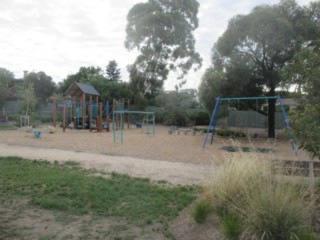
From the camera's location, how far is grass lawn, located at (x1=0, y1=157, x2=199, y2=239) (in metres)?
3.89

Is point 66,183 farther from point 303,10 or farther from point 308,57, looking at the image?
point 303,10

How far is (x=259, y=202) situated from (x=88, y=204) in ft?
8.64

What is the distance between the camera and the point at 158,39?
110 feet

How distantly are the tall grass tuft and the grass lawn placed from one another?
2.51 ft

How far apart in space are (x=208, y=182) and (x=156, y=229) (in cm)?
122

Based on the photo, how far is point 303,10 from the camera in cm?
1638

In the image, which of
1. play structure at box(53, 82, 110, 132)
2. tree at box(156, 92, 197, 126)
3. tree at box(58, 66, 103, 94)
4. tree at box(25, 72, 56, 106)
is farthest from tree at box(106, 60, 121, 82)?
Answer: play structure at box(53, 82, 110, 132)

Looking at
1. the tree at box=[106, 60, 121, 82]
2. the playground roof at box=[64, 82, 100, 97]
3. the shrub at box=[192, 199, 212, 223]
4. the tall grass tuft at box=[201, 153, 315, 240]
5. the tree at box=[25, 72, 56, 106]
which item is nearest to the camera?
the tall grass tuft at box=[201, 153, 315, 240]

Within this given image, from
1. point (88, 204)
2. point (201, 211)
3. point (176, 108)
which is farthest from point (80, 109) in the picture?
point (201, 211)

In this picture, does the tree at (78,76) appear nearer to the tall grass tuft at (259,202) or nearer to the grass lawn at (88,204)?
the grass lawn at (88,204)

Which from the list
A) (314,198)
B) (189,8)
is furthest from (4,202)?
(189,8)

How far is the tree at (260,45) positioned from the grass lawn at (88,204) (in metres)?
11.8

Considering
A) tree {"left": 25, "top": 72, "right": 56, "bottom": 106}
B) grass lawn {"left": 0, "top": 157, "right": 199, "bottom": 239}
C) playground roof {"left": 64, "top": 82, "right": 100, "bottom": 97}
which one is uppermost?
tree {"left": 25, "top": 72, "right": 56, "bottom": 106}

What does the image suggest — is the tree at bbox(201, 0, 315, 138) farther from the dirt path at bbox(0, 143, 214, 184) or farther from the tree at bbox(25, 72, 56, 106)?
the tree at bbox(25, 72, 56, 106)
